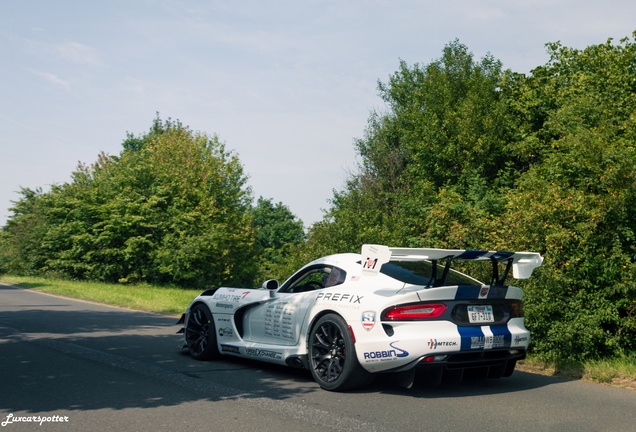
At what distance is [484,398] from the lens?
22.0 ft

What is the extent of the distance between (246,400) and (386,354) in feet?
4.55

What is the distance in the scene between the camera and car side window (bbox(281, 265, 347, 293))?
7.67m

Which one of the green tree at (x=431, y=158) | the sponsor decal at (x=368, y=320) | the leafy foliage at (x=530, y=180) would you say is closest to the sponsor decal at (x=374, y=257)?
the sponsor decal at (x=368, y=320)

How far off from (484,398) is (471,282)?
1335mm

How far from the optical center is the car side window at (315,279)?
302 inches

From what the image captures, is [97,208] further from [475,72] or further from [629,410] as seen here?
[629,410]

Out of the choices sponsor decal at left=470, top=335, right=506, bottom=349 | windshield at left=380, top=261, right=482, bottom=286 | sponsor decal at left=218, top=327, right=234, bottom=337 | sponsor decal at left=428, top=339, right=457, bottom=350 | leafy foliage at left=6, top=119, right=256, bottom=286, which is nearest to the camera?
sponsor decal at left=428, top=339, right=457, bottom=350

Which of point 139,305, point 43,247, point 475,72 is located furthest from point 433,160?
point 43,247

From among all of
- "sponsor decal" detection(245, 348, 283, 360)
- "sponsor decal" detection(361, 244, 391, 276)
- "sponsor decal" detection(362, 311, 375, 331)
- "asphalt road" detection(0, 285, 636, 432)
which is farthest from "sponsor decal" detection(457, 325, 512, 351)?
"sponsor decal" detection(245, 348, 283, 360)

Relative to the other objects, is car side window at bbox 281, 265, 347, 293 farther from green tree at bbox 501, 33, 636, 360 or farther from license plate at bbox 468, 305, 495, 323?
green tree at bbox 501, 33, 636, 360

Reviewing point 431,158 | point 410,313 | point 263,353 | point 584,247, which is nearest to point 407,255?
point 410,313

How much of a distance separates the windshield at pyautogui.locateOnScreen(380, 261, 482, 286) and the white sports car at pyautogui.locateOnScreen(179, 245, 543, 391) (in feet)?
0.03

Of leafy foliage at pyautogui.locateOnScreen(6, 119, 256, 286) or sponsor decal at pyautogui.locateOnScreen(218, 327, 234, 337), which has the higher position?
leafy foliage at pyautogui.locateOnScreen(6, 119, 256, 286)

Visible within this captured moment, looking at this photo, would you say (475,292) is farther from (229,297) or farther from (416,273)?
(229,297)
